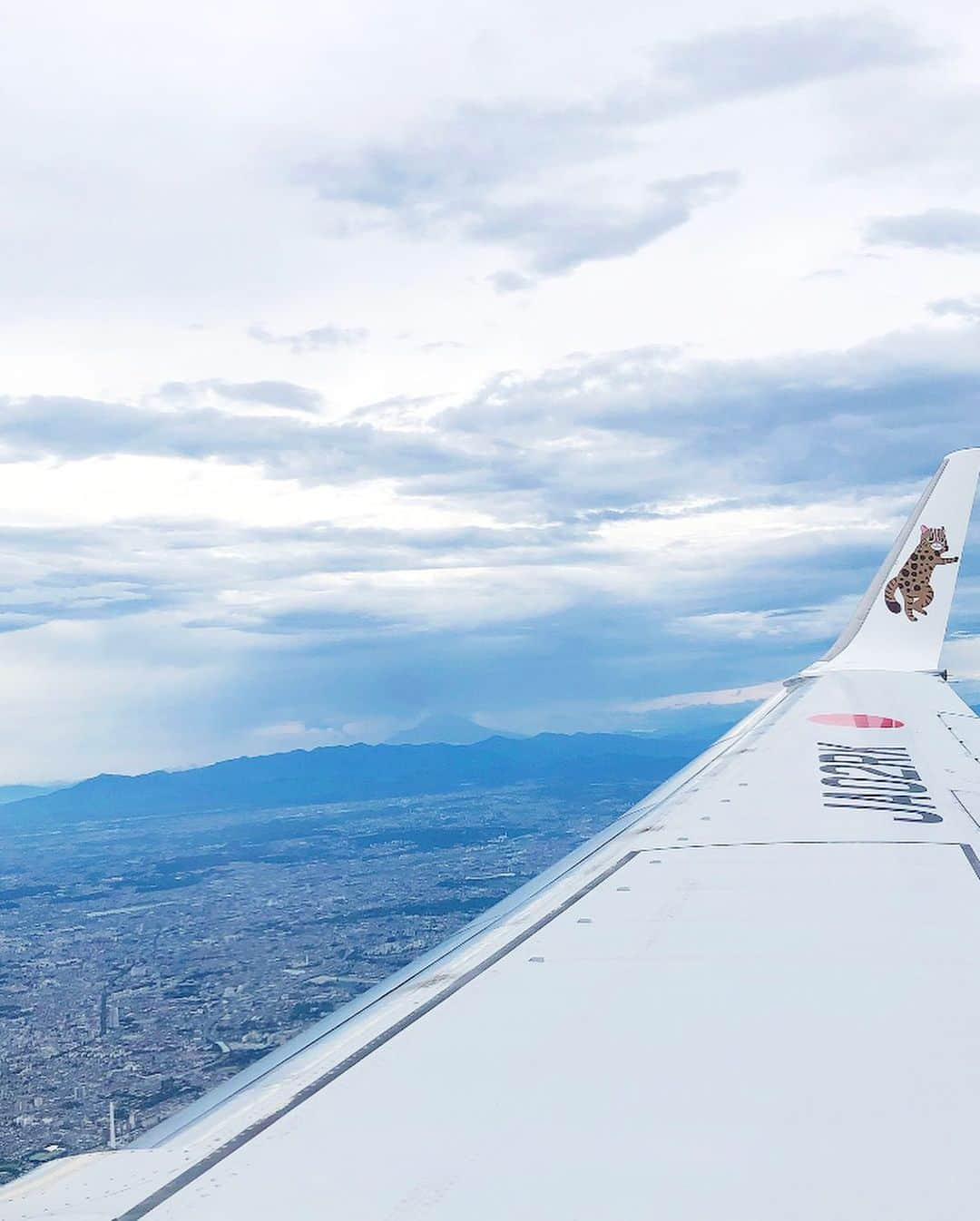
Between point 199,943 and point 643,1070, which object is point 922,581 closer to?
point 643,1070

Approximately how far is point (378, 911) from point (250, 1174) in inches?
3908

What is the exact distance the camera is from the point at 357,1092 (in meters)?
3.85

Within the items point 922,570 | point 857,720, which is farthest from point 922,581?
point 857,720

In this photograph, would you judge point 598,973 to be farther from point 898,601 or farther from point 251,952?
point 251,952

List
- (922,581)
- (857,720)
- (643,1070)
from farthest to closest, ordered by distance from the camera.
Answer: (922,581)
(857,720)
(643,1070)

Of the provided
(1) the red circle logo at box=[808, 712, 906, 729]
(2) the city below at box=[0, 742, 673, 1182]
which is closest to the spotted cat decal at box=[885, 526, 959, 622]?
(1) the red circle logo at box=[808, 712, 906, 729]

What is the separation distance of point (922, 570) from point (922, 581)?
0.54ft

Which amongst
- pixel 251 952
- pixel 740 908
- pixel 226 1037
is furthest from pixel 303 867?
pixel 740 908

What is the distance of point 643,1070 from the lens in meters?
3.84

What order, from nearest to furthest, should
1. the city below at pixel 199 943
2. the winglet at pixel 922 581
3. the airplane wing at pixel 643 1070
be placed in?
1. the airplane wing at pixel 643 1070
2. the winglet at pixel 922 581
3. the city below at pixel 199 943

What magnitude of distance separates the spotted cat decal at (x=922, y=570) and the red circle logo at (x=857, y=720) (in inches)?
178

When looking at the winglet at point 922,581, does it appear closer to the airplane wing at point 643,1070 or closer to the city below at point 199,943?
the airplane wing at point 643,1070

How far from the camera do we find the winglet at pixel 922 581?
16.5 meters

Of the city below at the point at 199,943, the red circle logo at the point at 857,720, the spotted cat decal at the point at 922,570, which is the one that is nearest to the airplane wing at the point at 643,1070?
the city below at the point at 199,943
